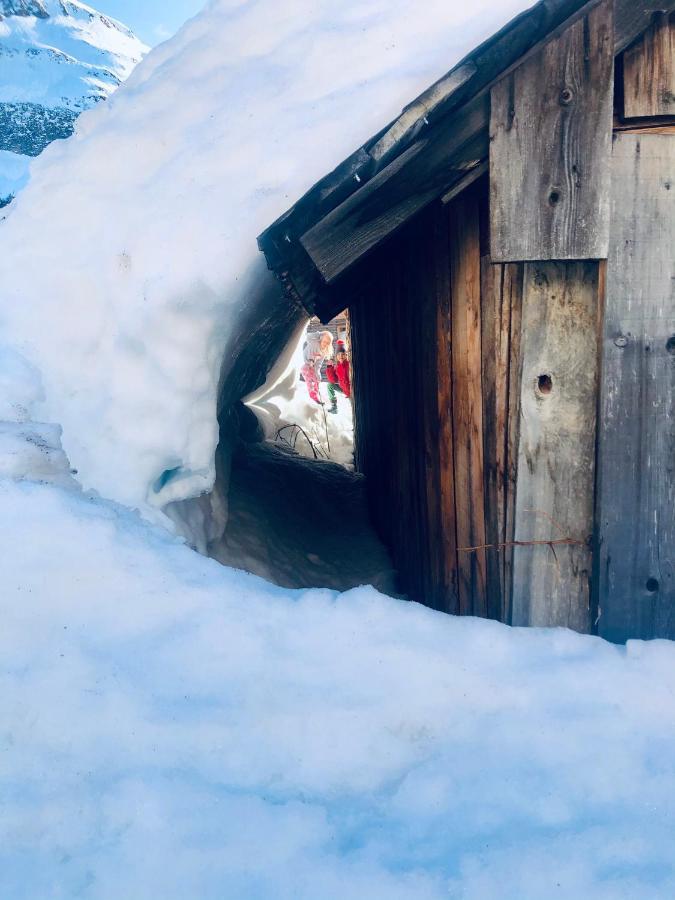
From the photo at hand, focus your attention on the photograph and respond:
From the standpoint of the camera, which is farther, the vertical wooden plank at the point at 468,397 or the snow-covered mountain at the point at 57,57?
the snow-covered mountain at the point at 57,57

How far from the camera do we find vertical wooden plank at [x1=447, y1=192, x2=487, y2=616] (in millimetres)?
2494

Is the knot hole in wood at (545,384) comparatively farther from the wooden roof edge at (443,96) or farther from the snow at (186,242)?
the snow at (186,242)

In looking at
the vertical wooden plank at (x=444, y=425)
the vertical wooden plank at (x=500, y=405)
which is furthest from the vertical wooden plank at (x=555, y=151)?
the vertical wooden plank at (x=444, y=425)

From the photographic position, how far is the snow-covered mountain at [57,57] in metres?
63.3

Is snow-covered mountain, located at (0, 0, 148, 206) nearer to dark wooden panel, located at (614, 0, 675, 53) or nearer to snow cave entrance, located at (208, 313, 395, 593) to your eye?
snow cave entrance, located at (208, 313, 395, 593)

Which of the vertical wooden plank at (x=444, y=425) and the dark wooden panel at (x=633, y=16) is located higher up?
the dark wooden panel at (x=633, y=16)

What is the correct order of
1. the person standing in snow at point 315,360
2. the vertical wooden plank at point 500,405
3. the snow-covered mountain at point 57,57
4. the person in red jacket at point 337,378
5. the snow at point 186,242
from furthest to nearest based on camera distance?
the snow-covered mountain at point 57,57
the person standing in snow at point 315,360
the person in red jacket at point 337,378
the snow at point 186,242
the vertical wooden plank at point 500,405

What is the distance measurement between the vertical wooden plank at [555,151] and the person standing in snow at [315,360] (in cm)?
1018

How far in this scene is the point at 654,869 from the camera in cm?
131

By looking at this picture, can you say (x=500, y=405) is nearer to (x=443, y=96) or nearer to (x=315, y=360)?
(x=443, y=96)

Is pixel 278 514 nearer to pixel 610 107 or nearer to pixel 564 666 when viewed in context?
pixel 564 666

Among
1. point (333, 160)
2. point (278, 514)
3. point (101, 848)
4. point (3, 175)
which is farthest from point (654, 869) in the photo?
point (3, 175)

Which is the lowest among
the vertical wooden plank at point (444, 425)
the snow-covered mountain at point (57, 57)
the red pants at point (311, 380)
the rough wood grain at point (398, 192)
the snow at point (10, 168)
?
the red pants at point (311, 380)

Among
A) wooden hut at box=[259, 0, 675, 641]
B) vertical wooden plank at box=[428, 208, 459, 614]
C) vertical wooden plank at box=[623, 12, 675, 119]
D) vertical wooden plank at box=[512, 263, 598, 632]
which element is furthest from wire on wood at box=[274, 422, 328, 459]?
vertical wooden plank at box=[623, 12, 675, 119]
